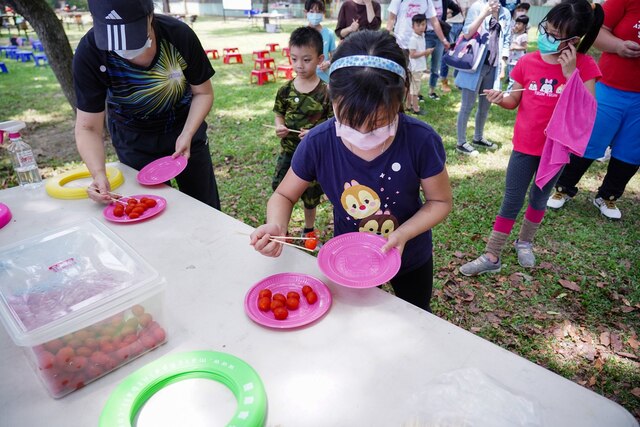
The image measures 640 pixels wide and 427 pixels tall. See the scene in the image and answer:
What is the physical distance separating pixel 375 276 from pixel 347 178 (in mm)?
425

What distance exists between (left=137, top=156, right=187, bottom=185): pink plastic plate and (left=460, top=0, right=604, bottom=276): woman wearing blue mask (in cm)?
194

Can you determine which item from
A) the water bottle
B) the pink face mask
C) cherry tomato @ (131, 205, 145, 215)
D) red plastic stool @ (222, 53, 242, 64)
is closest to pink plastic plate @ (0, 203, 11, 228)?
the water bottle

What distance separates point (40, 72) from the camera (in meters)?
11.2

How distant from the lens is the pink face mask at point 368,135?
53.2 inches

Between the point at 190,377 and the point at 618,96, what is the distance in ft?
11.7

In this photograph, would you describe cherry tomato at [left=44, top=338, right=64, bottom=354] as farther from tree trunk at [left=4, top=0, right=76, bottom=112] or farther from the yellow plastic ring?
tree trunk at [left=4, top=0, right=76, bottom=112]

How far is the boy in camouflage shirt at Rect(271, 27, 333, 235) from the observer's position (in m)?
2.98

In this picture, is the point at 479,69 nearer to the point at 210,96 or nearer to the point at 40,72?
the point at 210,96

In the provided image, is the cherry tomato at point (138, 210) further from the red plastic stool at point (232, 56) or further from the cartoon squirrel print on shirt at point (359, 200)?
the red plastic stool at point (232, 56)

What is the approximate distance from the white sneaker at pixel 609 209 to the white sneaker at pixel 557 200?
28cm

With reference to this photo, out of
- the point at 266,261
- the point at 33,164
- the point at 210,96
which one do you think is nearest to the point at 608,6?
the point at 210,96

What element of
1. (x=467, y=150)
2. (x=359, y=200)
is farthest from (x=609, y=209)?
(x=359, y=200)

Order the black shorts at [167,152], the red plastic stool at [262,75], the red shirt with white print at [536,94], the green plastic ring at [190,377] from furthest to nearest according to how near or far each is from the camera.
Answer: the red plastic stool at [262,75]
the red shirt with white print at [536,94]
the black shorts at [167,152]
the green plastic ring at [190,377]

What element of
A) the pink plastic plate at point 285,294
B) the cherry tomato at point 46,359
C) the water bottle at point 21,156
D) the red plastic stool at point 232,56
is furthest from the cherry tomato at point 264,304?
the red plastic stool at point 232,56
